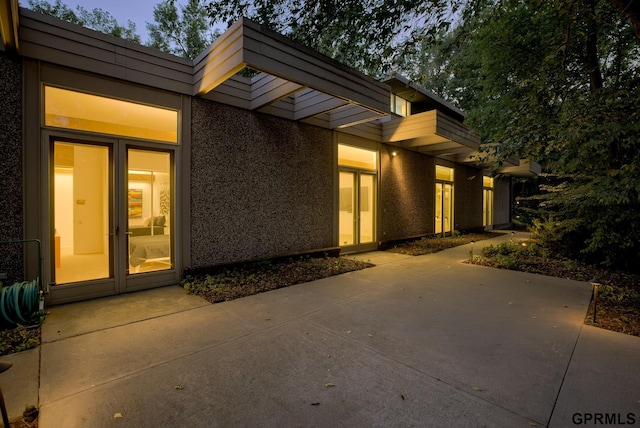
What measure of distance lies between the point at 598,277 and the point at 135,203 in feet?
28.9

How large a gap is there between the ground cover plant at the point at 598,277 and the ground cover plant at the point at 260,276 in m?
3.59

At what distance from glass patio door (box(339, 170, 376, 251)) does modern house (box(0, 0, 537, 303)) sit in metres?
0.45

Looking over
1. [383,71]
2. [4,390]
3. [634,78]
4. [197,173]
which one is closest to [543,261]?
[634,78]

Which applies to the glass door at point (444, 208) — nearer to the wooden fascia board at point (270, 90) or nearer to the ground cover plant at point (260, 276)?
the ground cover plant at point (260, 276)

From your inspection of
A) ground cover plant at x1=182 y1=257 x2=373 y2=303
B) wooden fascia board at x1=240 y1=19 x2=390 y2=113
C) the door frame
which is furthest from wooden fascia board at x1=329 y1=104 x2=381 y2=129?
the door frame

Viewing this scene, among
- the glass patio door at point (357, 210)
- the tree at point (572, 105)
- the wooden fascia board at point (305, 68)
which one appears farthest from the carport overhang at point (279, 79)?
the glass patio door at point (357, 210)

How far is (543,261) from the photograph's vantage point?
24.2 ft

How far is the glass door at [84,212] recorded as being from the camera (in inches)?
171

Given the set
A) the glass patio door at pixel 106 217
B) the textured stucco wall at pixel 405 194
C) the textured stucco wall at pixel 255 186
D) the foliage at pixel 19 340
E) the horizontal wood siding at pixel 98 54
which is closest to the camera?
the foliage at pixel 19 340

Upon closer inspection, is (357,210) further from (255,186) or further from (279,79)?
(279,79)

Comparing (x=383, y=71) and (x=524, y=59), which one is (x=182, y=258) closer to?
(x=383, y=71)

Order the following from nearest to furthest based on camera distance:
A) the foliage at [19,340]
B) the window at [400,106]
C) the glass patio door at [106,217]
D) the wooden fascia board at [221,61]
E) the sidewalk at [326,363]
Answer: the sidewalk at [326,363] < the foliage at [19,340] < the wooden fascia board at [221,61] < the glass patio door at [106,217] < the window at [400,106]

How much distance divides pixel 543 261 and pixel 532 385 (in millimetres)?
6320

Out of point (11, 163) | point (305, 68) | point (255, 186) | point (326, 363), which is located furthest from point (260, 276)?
point (11, 163)
